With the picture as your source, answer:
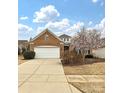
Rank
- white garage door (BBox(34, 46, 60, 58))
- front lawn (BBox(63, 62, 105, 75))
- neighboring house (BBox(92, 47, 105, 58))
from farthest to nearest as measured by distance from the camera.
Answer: white garage door (BBox(34, 46, 60, 58)), neighboring house (BBox(92, 47, 105, 58)), front lawn (BBox(63, 62, 105, 75))

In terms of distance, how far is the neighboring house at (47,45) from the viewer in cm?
2559

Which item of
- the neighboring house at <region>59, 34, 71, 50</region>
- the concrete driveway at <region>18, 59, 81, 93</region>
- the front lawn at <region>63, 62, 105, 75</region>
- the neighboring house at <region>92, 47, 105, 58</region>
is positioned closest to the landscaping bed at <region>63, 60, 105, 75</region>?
the front lawn at <region>63, 62, 105, 75</region>

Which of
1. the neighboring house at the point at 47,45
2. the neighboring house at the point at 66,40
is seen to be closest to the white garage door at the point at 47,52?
the neighboring house at the point at 47,45

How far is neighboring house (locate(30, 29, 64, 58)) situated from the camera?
84.0 ft

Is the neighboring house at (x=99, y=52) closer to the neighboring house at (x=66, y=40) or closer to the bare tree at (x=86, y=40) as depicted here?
the bare tree at (x=86, y=40)

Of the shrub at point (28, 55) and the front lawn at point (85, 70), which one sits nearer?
the front lawn at point (85, 70)

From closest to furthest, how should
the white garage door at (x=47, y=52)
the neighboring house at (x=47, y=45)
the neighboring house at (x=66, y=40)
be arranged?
the neighboring house at (x=66, y=40) → the white garage door at (x=47, y=52) → the neighboring house at (x=47, y=45)

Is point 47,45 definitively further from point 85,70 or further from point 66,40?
point 85,70

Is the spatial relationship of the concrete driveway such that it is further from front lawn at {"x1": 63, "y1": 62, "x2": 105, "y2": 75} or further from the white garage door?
the white garage door
